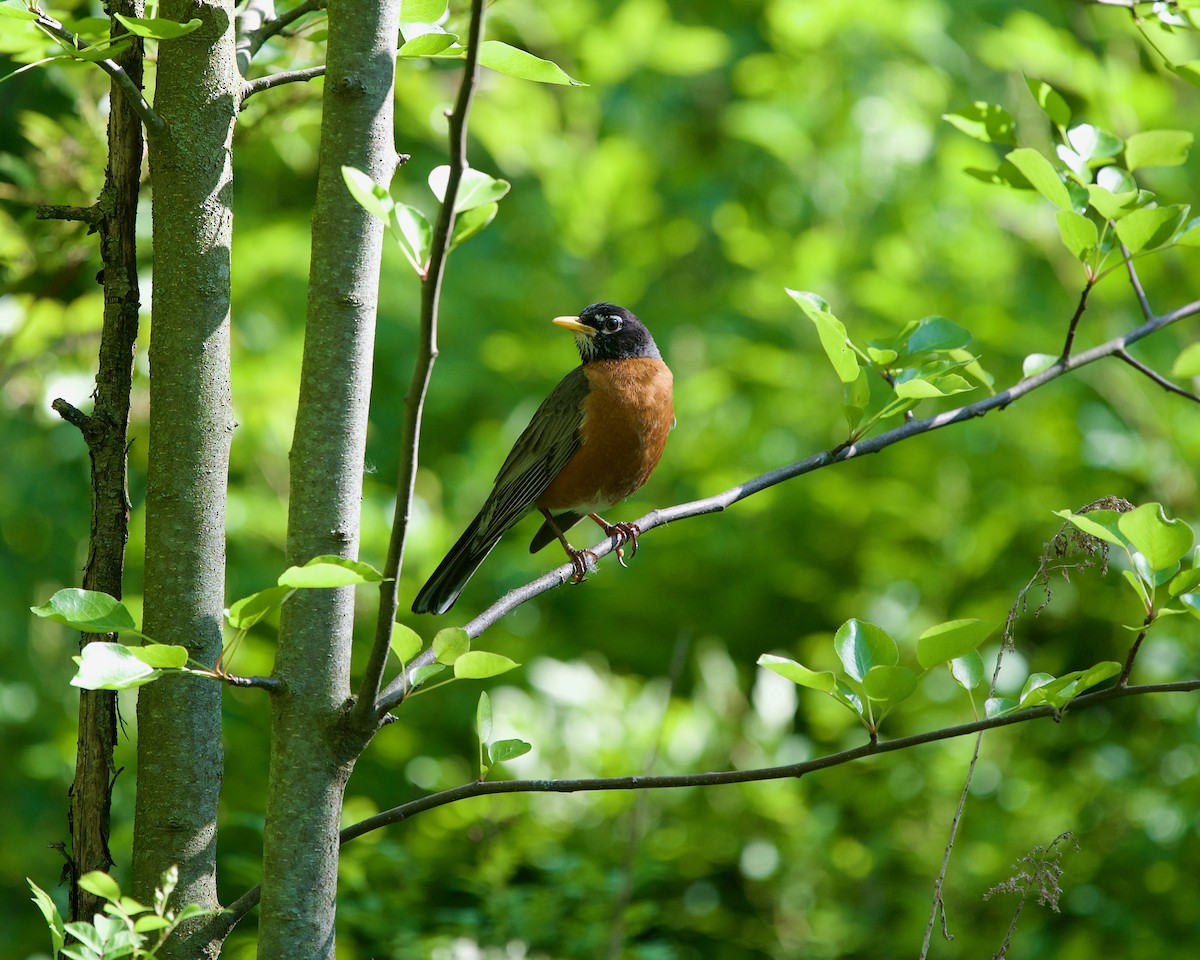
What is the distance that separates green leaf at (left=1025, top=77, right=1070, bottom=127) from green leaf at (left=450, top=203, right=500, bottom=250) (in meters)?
1.29

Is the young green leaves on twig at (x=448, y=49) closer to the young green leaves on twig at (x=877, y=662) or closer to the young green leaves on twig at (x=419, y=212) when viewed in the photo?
the young green leaves on twig at (x=419, y=212)

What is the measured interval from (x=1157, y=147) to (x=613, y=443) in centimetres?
213

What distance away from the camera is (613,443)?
382cm

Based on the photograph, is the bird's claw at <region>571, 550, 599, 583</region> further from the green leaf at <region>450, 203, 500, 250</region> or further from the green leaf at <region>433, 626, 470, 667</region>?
the green leaf at <region>450, 203, 500, 250</region>

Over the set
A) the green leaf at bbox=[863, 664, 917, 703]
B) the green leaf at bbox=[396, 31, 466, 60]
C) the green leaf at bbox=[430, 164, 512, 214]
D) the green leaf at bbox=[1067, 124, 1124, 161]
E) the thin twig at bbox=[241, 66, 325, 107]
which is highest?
the green leaf at bbox=[396, 31, 466, 60]

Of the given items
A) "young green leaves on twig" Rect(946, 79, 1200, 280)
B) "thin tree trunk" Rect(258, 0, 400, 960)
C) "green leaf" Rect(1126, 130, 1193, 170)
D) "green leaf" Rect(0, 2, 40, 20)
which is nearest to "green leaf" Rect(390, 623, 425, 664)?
"thin tree trunk" Rect(258, 0, 400, 960)

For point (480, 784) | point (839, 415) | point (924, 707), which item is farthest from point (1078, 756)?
point (480, 784)

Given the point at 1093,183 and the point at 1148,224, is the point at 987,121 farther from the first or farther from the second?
the point at 1148,224

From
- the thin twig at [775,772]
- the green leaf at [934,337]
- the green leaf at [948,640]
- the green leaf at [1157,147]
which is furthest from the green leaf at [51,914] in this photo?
the green leaf at [1157,147]

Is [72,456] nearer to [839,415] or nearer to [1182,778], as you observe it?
[839,415]

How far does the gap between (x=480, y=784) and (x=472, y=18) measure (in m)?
0.89

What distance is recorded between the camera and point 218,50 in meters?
1.62

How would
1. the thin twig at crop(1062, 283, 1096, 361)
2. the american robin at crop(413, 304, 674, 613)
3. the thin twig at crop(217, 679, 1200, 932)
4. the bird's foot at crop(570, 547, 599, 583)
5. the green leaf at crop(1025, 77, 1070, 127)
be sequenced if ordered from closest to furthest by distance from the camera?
the thin twig at crop(217, 679, 1200, 932) < the thin twig at crop(1062, 283, 1096, 361) < the green leaf at crop(1025, 77, 1070, 127) < the bird's foot at crop(570, 547, 599, 583) < the american robin at crop(413, 304, 674, 613)

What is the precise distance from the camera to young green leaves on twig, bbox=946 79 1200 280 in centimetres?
171
